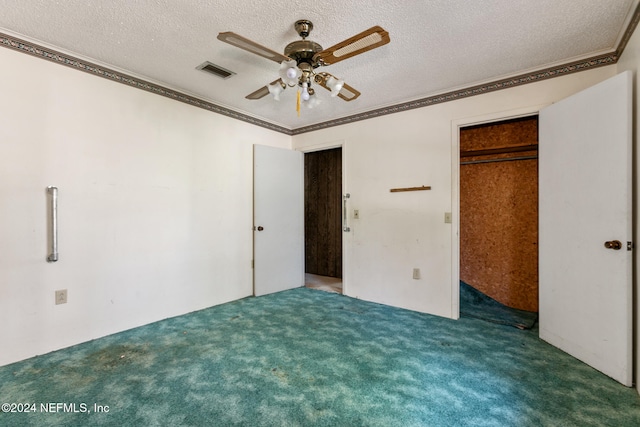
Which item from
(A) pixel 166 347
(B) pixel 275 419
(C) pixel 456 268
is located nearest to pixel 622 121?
(C) pixel 456 268

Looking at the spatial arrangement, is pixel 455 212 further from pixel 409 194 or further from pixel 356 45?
pixel 356 45

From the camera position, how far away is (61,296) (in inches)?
92.4

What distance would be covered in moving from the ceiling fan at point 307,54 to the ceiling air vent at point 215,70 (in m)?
0.60

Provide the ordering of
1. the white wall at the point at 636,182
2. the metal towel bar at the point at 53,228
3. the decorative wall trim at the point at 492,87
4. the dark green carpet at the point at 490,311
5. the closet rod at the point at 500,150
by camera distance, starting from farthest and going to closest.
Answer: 1. the closet rod at the point at 500,150
2. the dark green carpet at the point at 490,311
3. the decorative wall trim at the point at 492,87
4. the metal towel bar at the point at 53,228
5. the white wall at the point at 636,182

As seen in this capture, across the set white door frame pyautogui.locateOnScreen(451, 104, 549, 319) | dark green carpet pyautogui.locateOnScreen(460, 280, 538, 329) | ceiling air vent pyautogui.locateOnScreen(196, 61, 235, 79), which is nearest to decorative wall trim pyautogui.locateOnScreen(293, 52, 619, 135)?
white door frame pyautogui.locateOnScreen(451, 104, 549, 319)

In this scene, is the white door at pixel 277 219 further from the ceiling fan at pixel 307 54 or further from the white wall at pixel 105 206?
the ceiling fan at pixel 307 54

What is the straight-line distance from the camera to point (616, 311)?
194cm

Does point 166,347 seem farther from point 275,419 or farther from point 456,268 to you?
point 456,268

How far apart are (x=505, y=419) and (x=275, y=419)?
1228 millimetres

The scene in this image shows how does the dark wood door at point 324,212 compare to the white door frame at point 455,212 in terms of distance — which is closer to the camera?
the white door frame at point 455,212

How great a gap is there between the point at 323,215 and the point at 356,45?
3.76m

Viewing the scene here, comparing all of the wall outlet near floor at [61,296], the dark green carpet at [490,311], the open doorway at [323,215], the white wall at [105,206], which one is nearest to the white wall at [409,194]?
the dark green carpet at [490,311]

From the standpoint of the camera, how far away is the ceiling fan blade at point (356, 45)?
1.53m

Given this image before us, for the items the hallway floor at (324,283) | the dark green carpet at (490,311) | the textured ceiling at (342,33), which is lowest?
the hallway floor at (324,283)
